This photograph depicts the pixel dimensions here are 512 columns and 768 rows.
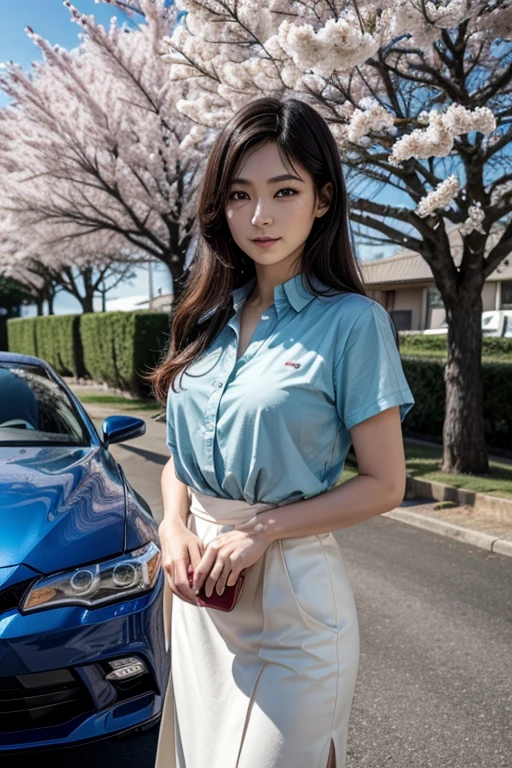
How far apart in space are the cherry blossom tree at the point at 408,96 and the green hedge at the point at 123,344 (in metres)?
8.86

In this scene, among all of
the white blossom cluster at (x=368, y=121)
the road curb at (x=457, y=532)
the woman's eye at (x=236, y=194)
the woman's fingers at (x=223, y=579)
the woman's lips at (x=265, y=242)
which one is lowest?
the road curb at (x=457, y=532)

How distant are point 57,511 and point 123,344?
15999 mm

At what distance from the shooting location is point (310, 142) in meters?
1.55

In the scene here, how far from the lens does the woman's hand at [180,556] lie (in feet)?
4.78

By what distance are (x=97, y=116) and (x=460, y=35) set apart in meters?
7.38

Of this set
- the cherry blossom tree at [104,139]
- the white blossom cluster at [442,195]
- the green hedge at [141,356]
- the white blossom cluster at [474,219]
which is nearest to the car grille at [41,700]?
the green hedge at [141,356]

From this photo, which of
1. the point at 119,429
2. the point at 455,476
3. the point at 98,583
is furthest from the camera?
the point at 455,476

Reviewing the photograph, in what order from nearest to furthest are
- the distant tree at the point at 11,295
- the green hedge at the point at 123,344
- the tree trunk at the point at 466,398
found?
the tree trunk at the point at 466,398 → the green hedge at the point at 123,344 → the distant tree at the point at 11,295

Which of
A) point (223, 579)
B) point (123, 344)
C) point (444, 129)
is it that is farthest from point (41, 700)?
point (123, 344)

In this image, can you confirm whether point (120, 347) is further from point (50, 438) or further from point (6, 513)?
point (6, 513)

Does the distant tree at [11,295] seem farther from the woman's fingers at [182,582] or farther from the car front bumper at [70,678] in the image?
the woman's fingers at [182,582]

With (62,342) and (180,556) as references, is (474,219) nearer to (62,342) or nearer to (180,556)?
(180,556)

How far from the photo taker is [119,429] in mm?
3883

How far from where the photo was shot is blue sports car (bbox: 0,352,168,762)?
231 cm
